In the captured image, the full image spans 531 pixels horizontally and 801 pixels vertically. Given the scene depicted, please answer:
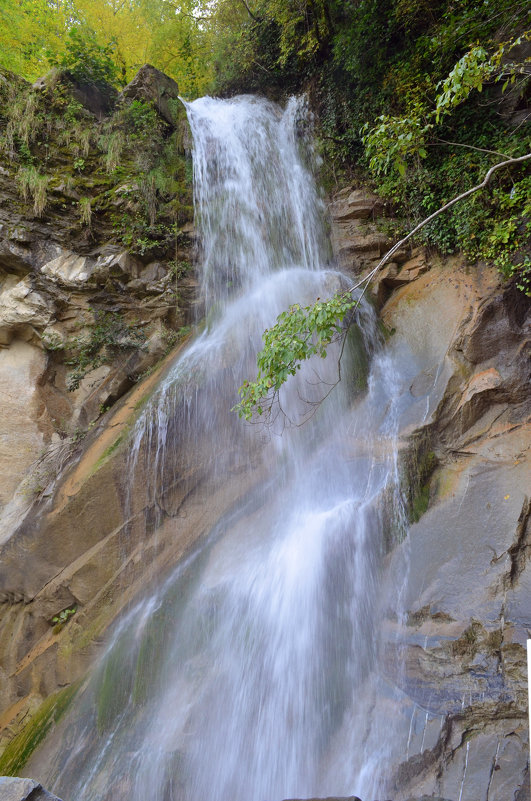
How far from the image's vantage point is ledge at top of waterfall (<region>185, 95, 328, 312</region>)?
9.16 m

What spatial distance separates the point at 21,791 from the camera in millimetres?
2711

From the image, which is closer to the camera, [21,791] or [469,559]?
[21,791]

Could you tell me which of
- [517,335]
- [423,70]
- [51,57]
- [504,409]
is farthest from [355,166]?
[51,57]

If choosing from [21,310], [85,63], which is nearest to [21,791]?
[21,310]

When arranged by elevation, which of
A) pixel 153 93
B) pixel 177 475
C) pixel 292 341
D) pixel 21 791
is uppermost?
pixel 153 93

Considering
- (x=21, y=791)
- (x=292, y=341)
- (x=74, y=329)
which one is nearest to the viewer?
(x=21, y=791)

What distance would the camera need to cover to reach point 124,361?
27.8 feet

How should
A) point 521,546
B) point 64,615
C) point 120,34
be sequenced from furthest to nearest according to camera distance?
point 120,34, point 64,615, point 521,546

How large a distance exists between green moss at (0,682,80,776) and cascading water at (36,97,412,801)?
0.25 meters

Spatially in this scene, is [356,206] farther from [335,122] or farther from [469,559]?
[469,559]

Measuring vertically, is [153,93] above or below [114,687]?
above

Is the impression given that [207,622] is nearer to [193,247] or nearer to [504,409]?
[504,409]

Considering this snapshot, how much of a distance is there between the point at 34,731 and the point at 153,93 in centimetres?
1169

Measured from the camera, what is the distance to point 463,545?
5.04 metres
